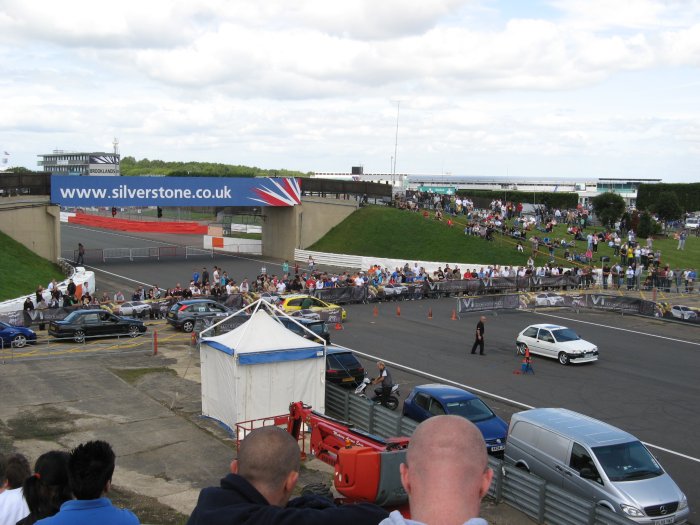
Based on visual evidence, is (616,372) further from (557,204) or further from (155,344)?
(557,204)

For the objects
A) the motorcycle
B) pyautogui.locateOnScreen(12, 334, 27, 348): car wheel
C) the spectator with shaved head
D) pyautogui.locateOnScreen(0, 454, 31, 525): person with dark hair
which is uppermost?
the spectator with shaved head

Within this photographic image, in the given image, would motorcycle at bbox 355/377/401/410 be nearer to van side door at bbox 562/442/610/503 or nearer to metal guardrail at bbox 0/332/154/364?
van side door at bbox 562/442/610/503

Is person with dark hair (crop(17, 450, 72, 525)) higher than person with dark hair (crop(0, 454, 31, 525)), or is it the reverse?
person with dark hair (crop(17, 450, 72, 525))

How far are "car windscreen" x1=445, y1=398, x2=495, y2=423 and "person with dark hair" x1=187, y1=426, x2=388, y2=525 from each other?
13234 mm

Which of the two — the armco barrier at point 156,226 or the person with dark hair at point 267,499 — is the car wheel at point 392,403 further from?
the armco barrier at point 156,226

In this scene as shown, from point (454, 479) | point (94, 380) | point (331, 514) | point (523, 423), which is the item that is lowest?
point (94, 380)

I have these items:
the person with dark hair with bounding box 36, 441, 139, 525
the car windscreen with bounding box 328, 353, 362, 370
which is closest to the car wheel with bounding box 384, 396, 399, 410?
the car windscreen with bounding box 328, 353, 362, 370

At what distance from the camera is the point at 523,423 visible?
14461 millimetres

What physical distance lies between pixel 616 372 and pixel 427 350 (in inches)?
261

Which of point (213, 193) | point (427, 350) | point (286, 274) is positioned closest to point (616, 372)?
point (427, 350)

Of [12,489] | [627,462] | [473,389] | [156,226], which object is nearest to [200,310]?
[473,389]

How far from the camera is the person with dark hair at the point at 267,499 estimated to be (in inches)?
116

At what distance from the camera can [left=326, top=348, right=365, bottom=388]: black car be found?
21.2 m

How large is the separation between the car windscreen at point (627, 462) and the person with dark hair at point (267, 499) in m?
10.9
